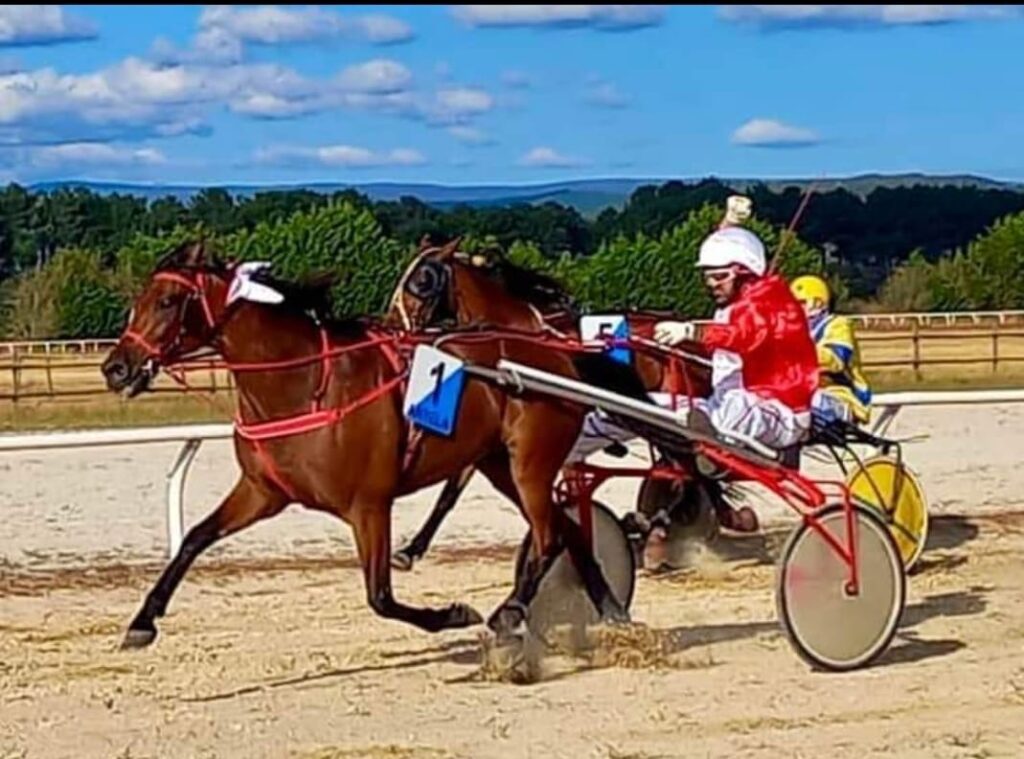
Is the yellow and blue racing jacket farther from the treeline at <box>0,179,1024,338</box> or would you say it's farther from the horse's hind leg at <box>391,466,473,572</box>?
the treeline at <box>0,179,1024,338</box>

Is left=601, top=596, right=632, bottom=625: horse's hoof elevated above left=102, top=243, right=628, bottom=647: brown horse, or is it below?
below

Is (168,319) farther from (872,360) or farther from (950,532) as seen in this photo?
(872,360)

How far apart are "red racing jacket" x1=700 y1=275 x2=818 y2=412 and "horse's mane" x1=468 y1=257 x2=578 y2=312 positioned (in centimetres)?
129

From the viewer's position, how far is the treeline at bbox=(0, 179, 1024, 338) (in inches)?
1764

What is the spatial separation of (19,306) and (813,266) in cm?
1715

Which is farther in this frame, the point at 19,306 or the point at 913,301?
the point at 913,301

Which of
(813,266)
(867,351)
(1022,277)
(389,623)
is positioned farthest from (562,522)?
(1022,277)

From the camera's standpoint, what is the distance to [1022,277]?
176 feet

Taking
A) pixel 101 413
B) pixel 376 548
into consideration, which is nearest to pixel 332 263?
pixel 101 413

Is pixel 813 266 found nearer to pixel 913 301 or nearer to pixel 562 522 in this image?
pixel 913 301

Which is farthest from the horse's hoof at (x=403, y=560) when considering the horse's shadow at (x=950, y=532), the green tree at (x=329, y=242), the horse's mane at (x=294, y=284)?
the green tree at (x=329, y=242)

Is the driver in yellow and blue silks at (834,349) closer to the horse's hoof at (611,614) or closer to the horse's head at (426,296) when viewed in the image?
the horse's head at (426,296)

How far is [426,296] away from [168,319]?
6.79ft

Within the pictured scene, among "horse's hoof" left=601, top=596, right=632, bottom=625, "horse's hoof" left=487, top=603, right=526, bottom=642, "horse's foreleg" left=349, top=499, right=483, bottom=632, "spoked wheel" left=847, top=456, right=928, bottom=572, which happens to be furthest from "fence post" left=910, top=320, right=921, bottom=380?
"horse's foreleg" left=349, top=499, right=483, bottom=632
